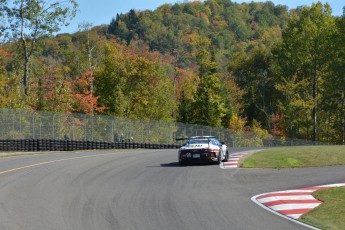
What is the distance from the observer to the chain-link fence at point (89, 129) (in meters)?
40.6

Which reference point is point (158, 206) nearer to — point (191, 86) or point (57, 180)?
point (57, 180)

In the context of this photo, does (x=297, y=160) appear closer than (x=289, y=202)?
No

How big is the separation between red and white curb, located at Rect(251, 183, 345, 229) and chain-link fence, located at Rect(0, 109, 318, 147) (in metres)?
29.3

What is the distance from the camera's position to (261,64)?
318 feet

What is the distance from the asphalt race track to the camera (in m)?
10.6

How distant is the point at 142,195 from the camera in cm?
1471

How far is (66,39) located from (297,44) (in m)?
92.8

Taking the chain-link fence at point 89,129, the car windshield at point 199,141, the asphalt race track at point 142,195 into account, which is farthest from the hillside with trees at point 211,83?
the asphalt race track at point 142,195

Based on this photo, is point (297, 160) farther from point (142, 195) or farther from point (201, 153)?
point (142, 195)

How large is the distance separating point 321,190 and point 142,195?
16.3ft

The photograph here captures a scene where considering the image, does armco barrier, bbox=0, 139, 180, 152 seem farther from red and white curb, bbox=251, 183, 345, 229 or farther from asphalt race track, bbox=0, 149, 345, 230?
red and white curb, bbox=251, 183, 345, 229

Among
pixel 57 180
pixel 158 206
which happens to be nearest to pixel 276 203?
pixel 158 206

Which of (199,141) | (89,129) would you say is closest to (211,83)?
(89,129)

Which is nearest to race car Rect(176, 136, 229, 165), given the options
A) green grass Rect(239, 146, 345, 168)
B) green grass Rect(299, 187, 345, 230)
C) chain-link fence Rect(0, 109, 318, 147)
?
green grass Rect(239, 146, 345, 168)
